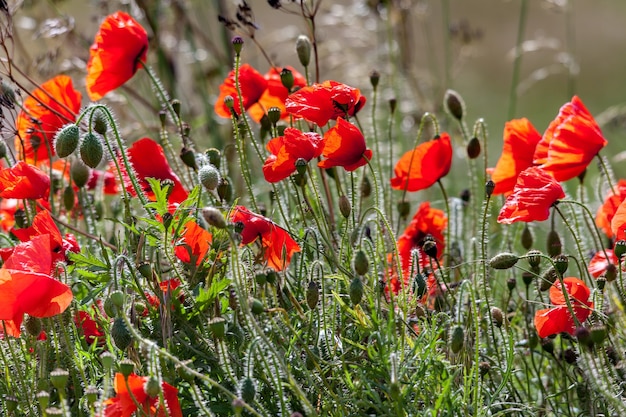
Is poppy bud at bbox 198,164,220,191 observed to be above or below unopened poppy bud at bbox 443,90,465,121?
below

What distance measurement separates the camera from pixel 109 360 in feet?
4.60

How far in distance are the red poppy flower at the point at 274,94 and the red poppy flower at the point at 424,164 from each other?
Result: 11.8 inches

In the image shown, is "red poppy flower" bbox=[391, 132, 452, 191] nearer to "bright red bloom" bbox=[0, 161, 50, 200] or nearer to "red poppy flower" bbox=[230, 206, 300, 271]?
"red poppy flower" bbox=[230, 206, 300, 271]

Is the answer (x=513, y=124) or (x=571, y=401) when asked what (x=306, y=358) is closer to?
(x=571, y=401)

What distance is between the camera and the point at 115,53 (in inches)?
85.0

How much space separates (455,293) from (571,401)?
0.29m

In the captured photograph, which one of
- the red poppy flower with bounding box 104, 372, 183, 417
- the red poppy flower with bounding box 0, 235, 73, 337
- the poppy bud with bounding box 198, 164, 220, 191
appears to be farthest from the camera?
the poppy bud with bounding box 198, 164, 220, 191

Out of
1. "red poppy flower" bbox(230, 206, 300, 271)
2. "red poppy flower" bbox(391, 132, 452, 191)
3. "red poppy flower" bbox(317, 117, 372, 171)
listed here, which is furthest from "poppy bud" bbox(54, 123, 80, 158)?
"red poppy flower" bbox(391, 132, 452, 191)

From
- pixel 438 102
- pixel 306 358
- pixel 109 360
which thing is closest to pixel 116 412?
pixel 109 360

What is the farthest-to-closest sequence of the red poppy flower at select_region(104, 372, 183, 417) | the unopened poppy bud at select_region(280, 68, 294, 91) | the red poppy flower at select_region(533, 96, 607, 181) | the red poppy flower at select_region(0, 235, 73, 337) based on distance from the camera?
1. the unopened poppy bud at select_region(280, 68, 294, 91)
2. the red poppy flower at select_region(533, 96, 607, 181)
3. the red poppy flower at select_region(0, 235, 73, 337)
4. the red poppy flower at select_region(104, 372, 183, 417)

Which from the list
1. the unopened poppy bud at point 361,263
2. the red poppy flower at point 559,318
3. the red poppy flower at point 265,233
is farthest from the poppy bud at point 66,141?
the red poppy flower at point 559,318

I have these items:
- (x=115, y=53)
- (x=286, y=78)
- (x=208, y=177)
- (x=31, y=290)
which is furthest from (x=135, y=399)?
(x=115, y=53)

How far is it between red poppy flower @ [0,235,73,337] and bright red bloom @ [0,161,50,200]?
0.97 ft

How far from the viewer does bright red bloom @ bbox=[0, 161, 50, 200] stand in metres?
1.86
